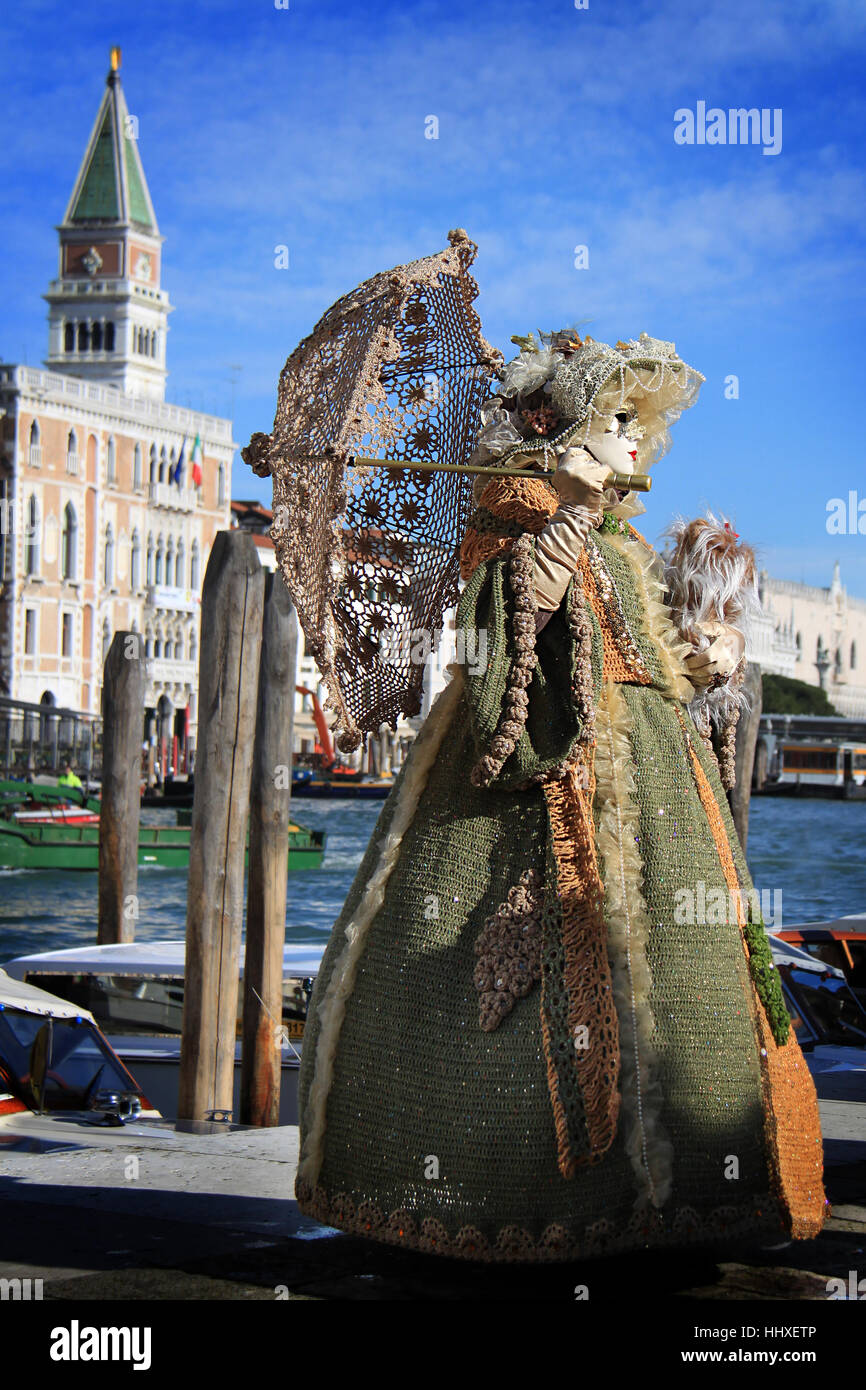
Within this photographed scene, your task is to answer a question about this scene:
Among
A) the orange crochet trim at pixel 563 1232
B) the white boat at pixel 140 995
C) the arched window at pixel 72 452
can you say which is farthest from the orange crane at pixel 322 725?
the orange crochet trim at pixel 563 1232

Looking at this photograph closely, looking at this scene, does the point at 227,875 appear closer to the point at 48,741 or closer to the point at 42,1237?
Answer: the point at 42,1237

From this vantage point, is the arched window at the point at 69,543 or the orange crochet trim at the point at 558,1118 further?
the arched window at the point at 69,543

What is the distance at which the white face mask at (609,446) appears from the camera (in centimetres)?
341

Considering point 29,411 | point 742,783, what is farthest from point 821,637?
point 742,783

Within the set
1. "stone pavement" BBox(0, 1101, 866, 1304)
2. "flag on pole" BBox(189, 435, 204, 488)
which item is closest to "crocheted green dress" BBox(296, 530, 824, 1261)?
"stone pavement" BBox(0, 1101, 866, 1304)

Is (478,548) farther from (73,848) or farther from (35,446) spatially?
(35,446)

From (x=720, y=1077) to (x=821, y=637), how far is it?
343 ft

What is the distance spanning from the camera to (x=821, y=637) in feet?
344

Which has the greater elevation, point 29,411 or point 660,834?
point 29,411

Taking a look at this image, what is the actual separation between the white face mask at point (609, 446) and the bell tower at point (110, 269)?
5646cm

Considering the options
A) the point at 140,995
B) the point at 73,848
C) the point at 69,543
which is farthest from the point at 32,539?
the point at 140,995

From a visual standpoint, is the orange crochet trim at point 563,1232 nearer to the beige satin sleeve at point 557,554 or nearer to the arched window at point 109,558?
the beige satin sleeve at point 557,554

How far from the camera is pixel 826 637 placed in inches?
4144

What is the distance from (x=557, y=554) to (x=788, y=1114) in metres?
1.14
